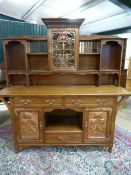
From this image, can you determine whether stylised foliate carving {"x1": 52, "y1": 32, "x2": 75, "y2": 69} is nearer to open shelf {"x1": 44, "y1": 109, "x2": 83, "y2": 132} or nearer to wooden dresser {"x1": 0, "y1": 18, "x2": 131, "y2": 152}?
wooden dresser {"x1": 0, "y1": 18, "x2": 131, "y2": 152}

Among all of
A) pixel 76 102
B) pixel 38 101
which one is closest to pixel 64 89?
pixel 76 102

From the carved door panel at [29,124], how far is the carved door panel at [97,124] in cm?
62

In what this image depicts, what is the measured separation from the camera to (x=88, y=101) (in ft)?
5.80

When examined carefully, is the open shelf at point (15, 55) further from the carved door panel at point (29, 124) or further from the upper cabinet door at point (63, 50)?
the carved door panel at point (29, 124)

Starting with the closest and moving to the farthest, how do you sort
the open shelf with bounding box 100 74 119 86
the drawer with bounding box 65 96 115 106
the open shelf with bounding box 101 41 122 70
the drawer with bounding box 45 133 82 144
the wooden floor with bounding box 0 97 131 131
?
1. the drawer with bounding box 65 96 115 106
2. the drawer with bounding box 45 133 82 144
3. the open shelf with bounding box 101 41 122 70
4. the open shelf with bounding box 100 74 119 86
5. the wooden floor with bounding box 0 97 131 131

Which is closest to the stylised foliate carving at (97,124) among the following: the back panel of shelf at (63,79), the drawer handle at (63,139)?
the drawer handle at (63,139)

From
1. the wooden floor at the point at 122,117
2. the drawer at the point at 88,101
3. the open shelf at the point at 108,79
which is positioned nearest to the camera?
the drawer at the point at 88,101

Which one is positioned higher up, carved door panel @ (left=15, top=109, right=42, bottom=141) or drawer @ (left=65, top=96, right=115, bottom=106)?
drawer @ (left=65, top=96, right=115, bottom=106)

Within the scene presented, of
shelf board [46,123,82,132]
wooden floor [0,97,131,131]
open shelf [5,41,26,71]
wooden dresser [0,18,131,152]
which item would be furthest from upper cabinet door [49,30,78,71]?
wooden floor [0,97,131,131]

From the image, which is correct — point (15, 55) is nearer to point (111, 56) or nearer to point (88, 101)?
point (88, 101)

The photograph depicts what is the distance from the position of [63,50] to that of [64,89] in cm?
55

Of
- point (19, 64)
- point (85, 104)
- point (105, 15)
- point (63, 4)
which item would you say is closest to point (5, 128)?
point (19, 64)

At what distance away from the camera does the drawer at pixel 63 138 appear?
6.25 ft

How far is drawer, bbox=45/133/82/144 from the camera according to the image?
6.25 ft
